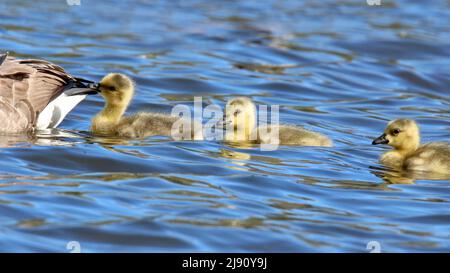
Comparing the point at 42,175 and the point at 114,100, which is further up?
the point at 114,100

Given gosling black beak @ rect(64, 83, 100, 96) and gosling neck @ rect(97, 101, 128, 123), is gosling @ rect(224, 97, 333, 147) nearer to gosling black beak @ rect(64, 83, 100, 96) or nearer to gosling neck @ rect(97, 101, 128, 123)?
gosling neck @ rect(97, 101, 128, 123)

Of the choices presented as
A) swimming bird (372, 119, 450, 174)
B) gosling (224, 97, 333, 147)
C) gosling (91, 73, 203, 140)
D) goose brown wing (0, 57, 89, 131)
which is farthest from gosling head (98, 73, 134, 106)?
swimming bird (372, 119, 450, 174)

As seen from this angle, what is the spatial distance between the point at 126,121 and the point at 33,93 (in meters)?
1.00

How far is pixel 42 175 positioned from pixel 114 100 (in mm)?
2143

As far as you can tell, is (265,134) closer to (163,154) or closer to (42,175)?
(163,154)

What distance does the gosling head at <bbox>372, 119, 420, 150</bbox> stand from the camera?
9.94 m

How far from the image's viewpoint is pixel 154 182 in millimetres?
8797

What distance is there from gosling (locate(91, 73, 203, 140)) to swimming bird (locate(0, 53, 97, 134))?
23 cm

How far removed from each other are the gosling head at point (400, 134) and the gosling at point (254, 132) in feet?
2.50

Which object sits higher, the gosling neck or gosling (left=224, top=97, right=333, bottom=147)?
the gosling neck

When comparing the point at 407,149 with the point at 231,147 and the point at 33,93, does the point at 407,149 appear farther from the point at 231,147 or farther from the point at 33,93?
the point at 33,93
